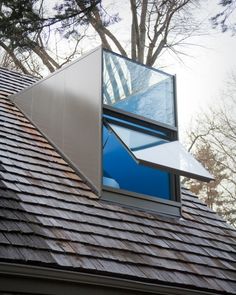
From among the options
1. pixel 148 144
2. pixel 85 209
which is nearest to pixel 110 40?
pixel 148 144

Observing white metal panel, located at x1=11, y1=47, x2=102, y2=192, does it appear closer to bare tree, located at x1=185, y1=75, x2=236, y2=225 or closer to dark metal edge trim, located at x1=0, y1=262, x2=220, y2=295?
dark metal edge trim, located at x1=0, y1=262, x2=220, y2=295

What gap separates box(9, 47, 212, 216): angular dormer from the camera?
613 centimetres

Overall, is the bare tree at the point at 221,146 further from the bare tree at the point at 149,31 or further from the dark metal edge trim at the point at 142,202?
the dark metal edge trim at the point at 142,202

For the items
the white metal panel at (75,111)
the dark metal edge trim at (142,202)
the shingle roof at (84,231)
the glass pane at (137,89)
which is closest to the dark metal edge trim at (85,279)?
the shingle roof at (84,231)

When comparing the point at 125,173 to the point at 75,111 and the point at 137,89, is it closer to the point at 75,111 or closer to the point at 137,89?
the point at 75,111

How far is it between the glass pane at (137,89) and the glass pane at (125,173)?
1.79ft

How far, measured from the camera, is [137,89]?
6855 millimetres

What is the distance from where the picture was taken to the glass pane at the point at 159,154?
5.99 m

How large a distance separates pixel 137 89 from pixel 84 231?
2638mm

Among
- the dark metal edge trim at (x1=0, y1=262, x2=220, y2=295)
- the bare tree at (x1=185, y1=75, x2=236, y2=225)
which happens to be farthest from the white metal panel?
the bare tree at (x1=185, y1=75, x2=236, y2=225)

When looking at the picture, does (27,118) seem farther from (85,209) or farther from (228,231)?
(228,231)

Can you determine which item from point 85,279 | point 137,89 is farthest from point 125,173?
point 85,279

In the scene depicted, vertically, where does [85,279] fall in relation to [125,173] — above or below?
below

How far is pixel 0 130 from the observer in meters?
6.34
